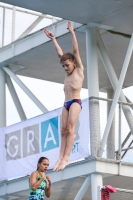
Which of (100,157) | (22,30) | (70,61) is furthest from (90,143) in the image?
(70,61)

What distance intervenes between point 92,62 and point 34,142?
3212mm

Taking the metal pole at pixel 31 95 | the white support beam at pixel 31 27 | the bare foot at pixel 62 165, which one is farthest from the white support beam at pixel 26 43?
the bare foot at pixel 62 165

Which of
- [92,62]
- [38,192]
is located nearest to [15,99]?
[92,62]

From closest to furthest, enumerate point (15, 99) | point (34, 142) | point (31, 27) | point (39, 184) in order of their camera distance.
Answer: point (39, 184) → point (34, 142) → point (31, 27) → point (15, 99)

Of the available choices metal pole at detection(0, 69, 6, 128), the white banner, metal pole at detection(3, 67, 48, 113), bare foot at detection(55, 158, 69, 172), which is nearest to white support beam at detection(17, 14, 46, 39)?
metal pole at detection(3, 67, 48, 113)

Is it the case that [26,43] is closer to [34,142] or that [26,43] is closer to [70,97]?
[34,142]

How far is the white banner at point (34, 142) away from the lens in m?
24.0

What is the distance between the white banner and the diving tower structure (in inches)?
9.6

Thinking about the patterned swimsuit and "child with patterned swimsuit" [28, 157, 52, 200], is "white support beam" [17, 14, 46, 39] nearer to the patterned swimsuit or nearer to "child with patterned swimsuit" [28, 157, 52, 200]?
"child with patterned swimsuit" [28, 157, 52, 200]

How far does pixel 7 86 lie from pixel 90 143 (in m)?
7.14

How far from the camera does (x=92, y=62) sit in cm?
2514

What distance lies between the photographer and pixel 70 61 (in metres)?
15.5

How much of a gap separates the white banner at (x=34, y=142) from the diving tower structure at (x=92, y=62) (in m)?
0.24

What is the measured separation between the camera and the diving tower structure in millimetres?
23094
